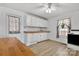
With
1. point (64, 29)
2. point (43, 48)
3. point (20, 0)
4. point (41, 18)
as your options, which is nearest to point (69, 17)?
point (64, 29)

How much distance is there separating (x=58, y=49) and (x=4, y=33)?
0.71 meters

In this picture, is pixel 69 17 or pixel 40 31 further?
pixel 40 31

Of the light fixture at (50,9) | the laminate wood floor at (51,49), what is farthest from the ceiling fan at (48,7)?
the laminate wood floor at (51,49)

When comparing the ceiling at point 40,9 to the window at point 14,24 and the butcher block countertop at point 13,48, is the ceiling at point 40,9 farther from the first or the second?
the butcher block countertop at point 13,48

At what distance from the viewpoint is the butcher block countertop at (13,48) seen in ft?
4.00

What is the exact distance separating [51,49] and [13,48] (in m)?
0.49

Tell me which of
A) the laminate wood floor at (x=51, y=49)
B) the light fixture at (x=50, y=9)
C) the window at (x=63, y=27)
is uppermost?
the light fixture at (x=50, y=9)

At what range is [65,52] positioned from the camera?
4.08 ft

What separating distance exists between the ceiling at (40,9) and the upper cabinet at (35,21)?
0.06 m

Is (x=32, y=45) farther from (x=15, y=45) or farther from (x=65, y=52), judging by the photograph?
(x=65, y=52)

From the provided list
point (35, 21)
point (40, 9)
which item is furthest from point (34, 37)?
point (40, 9)

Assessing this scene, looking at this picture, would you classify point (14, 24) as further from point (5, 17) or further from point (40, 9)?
point (40, 9)

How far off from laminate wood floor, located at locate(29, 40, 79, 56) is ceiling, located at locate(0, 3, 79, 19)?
14.2 inches

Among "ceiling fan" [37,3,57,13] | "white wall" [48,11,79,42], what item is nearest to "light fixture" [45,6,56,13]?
"ceiling fan" [37,3,57,13]
